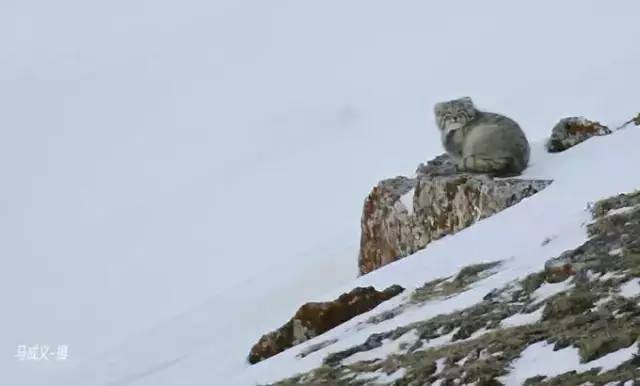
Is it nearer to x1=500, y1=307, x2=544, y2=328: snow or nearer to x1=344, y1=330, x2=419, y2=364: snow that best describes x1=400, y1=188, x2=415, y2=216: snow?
x1=344, y1=330, x2=419, y2=364: snow

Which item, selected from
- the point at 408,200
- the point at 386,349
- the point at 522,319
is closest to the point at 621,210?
the point at 522,319

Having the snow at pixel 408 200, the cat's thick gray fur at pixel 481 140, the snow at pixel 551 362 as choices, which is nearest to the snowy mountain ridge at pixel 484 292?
the snow at pixel 551 362

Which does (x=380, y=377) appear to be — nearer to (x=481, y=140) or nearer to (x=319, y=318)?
(x=319, y=318)

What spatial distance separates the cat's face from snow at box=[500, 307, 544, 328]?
8.50 m

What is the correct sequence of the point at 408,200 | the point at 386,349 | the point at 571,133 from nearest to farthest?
the point at 386,349
the point at 408,200
the point at 571,133

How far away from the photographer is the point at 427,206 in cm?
1852

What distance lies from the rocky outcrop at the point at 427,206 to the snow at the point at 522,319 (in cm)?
679

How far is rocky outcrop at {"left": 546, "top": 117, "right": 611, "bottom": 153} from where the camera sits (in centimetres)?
1895

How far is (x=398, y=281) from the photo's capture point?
1428 centimetres

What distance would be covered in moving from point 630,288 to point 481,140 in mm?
8600

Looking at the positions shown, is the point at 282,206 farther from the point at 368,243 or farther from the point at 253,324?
the point at 253,324

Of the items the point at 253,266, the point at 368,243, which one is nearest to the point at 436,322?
the point at 368,243

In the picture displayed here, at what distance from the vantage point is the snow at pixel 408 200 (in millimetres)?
18891

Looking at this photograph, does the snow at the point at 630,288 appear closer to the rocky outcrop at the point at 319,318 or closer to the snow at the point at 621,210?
the snow at the point at 621,210
